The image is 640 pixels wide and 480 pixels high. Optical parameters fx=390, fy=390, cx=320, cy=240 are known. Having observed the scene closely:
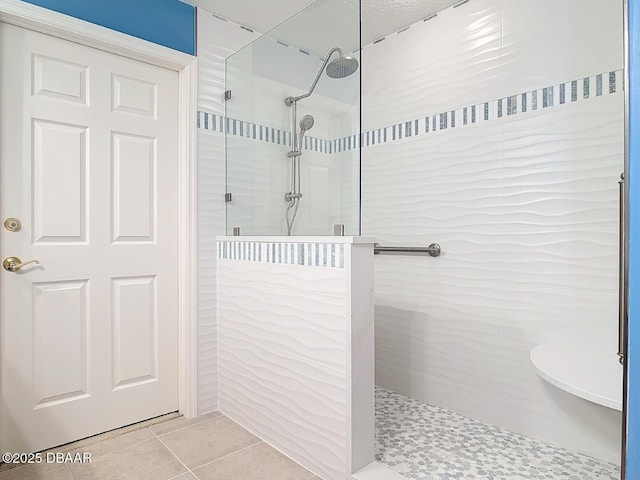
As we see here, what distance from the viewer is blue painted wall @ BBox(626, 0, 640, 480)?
0.77 m

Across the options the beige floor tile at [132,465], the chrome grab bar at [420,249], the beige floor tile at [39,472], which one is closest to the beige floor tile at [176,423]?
the beige floor tile at [132,465]

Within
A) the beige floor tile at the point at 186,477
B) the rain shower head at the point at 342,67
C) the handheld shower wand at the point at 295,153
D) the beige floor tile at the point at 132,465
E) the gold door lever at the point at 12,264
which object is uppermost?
the rain shower head at the point at 342,67

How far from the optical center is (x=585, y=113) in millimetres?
1719

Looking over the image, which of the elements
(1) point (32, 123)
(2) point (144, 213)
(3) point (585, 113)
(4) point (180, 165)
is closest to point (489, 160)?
(3) point (585, 113)

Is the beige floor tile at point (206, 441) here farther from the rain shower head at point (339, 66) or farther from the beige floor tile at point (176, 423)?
the rain shower head at point (339, 66)

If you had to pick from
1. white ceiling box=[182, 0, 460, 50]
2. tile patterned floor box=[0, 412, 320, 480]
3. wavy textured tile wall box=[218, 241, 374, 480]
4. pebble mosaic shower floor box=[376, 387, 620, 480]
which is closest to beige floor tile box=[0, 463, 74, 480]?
tile patterned floor box=[0, 412, 320, 480]

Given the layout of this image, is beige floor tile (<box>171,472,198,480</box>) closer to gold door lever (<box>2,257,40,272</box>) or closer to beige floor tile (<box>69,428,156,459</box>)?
beige floor tile (<box>69,428,156,459</box>)

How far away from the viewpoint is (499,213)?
2004 millimetres

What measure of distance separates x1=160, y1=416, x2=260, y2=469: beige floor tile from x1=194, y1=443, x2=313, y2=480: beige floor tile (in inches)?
A: 2.4

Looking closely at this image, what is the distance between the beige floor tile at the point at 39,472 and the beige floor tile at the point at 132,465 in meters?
0.04

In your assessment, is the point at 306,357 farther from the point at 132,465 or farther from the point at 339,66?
the point at 339,66

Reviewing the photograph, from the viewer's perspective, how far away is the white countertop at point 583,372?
4.34ft

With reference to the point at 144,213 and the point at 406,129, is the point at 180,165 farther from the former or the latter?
the point at 406,129

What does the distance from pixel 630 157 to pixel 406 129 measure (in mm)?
1765
